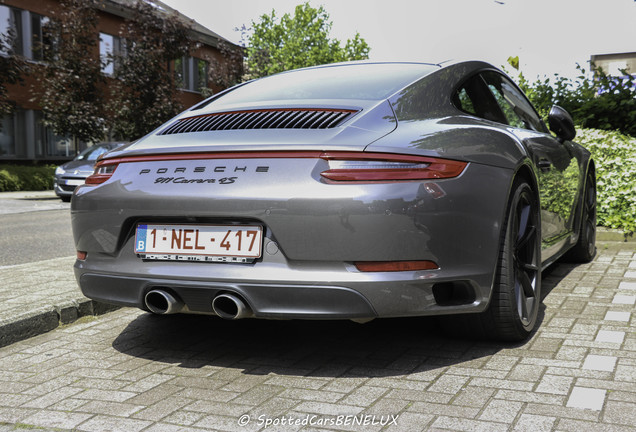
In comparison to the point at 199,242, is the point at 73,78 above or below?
above

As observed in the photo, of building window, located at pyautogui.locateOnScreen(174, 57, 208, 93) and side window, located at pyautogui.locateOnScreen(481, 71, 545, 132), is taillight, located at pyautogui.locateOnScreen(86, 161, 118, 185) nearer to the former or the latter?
side window, located at pyautogui.locateOnScreen(481, 71, 545, 132)

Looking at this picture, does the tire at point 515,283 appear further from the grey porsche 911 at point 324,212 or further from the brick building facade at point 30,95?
the brick building facade at point 30,95

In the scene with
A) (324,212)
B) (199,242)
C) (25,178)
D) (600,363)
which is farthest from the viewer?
(25,178)

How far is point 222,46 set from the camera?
3534 cm

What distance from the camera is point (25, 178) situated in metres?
22.4

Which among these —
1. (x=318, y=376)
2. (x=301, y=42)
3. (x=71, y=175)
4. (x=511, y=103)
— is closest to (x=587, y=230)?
(x=511, y=103)

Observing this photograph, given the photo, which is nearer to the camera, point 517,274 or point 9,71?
point 517,274

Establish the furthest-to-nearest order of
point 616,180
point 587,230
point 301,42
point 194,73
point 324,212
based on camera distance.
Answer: point 301,42
point 194,73
point 616,180
point 587,230
point 324,212

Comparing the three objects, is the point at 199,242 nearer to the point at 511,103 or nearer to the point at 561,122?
the point at 511,103

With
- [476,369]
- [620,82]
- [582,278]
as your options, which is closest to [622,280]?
[582,278]

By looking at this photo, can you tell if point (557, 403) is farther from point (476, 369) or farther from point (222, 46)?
point (222, 46)

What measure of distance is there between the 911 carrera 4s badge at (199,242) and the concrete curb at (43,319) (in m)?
1.10

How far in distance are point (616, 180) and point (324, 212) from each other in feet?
18.3

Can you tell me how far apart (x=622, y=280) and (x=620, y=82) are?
6027 millimetres
